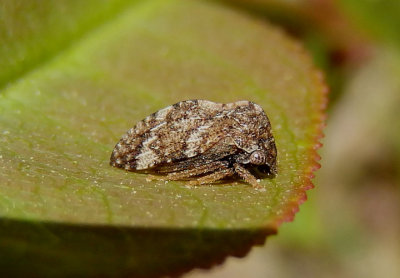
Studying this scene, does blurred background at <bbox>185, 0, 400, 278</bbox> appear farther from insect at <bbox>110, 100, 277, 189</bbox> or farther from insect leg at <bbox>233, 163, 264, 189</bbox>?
insect leg at <bbox>233, 163, 264, 189</bbox>

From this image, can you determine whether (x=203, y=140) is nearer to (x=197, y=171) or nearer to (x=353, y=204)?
(x=197, y=171)

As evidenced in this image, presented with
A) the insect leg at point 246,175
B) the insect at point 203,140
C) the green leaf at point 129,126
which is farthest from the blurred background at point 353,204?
the insect leg at point 246,175

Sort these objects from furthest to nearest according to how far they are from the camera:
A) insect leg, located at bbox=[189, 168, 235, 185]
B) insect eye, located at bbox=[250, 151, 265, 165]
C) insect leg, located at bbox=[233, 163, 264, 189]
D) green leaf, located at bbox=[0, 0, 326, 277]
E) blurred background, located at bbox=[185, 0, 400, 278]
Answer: blurred background, located at bbox=[185, 0, 400, 278], insect eye, located at bbox=[250, 151, 265, 165], insect leg, located at bbox=[189, 168, 235, 185], insect leg, located at bbox=[233, 163, 264, 189], green leaf, located at bbox=[0, 0, 326, 277]

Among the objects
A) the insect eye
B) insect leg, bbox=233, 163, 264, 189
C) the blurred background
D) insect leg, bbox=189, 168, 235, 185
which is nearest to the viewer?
insect leg, bbox=233, 163, 264, 189

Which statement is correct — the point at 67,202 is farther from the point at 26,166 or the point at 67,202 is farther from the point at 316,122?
the point at 316,122

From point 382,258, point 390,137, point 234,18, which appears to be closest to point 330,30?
point 234,18

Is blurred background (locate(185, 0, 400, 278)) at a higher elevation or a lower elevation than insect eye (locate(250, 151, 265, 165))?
lower

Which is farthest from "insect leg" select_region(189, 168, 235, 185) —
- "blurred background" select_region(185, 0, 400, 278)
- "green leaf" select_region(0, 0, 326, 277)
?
"blurred background" select_region(185, 0, 400, 278)

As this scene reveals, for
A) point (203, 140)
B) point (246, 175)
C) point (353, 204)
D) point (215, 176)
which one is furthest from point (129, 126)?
point (353, 204)
